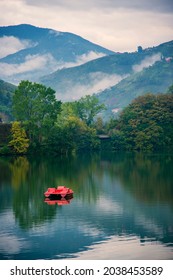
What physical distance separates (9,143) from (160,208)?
19.1m

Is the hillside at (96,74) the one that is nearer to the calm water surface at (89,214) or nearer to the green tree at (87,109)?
the green tree at (87,109)

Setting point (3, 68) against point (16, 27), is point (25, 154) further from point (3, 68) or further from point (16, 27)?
point (3, 68)

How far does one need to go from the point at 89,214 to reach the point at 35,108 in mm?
20280

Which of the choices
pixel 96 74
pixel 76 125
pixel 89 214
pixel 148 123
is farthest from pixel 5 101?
pixel 96 74

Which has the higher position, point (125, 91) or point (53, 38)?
point (53, 38)

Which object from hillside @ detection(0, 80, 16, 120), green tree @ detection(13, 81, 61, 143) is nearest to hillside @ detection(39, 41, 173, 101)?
hillside @ detection(0, 80, 16, 120)

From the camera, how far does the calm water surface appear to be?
515 inches

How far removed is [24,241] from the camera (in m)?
13.7

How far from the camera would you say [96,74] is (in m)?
111

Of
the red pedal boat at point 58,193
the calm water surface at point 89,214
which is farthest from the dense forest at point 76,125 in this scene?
the red pedal boat at point 58,193

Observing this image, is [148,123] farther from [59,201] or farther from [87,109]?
[59,201]

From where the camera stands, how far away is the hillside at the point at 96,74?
111 m

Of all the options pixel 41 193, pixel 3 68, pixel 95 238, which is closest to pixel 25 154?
pixel 41 193

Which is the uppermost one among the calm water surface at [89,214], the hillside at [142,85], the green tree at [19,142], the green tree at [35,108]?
the hillside at [142,85]
